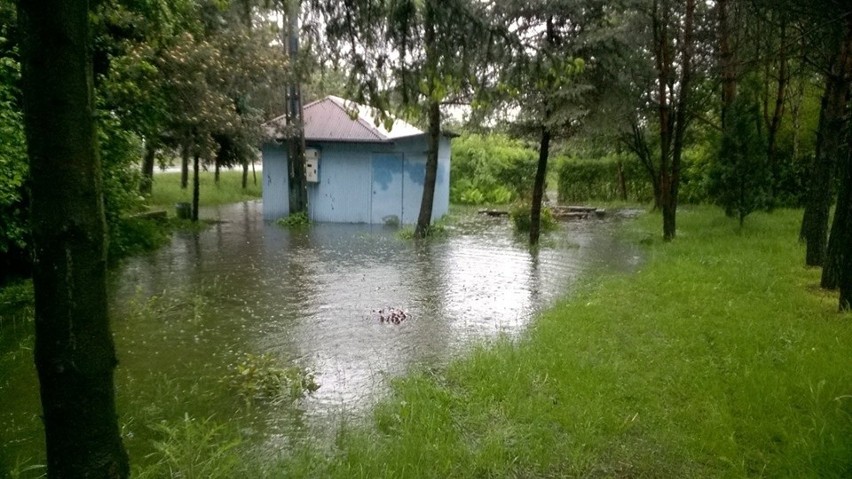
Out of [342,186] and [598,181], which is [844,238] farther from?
[598,181]

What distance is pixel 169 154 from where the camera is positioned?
52.6ft

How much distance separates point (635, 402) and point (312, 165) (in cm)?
1568

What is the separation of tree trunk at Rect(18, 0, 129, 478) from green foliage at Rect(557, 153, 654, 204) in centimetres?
2699

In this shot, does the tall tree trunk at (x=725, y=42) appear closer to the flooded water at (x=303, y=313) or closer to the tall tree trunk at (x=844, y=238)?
the flooded water at (x=303, y=313)

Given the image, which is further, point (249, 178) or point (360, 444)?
point (249, 178)

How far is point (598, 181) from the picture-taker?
2803cm

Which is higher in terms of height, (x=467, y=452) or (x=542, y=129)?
(x=542, y=129)

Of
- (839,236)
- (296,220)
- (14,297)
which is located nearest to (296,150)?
(296,220)

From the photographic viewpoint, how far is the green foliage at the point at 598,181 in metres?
26.9

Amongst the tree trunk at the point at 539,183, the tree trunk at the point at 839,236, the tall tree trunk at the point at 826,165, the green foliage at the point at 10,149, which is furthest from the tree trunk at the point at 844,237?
the green foliage at the point at 10,149

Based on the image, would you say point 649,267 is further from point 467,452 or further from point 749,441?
point 467,452

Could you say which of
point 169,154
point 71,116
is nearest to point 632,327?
point 71,116

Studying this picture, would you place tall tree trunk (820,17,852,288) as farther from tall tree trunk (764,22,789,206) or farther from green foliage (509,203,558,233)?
green foliage (509,203,558,233)

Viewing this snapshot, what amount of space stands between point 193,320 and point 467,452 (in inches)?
191
